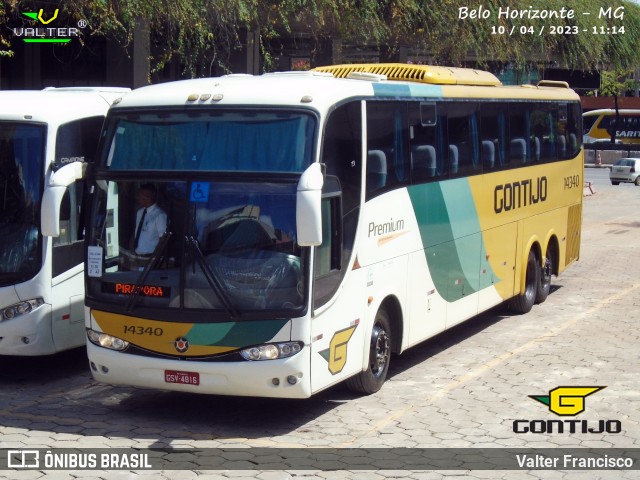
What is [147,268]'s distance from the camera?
9148 millimetres

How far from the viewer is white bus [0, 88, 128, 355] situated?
1055 centimetres

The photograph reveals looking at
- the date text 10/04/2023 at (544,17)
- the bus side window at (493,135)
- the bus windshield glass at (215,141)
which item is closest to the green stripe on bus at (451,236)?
the bus side window at (493,135)

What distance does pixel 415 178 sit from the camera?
11375 millimetres

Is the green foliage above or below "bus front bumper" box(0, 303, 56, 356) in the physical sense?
above

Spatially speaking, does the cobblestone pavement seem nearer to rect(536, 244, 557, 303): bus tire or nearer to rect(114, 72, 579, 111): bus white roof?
rect(536, 244, 557, 303): bus tire

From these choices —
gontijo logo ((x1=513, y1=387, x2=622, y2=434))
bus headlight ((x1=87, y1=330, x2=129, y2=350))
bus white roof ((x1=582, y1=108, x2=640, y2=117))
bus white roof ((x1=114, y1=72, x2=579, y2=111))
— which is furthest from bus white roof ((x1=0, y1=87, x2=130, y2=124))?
bus white roof ((x1=582, y1=108, x2=640, y2=117))

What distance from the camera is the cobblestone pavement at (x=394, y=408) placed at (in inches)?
343

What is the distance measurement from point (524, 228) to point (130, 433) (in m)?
7.88

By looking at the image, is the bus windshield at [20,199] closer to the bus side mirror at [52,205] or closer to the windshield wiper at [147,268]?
the bus side mirror at [52,205]

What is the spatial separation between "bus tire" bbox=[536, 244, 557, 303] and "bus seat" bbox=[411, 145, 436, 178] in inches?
189

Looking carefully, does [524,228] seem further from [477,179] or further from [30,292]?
[30,292]

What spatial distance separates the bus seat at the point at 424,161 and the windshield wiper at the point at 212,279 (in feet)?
10.8

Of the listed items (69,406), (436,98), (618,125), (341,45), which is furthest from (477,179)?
(618,125)

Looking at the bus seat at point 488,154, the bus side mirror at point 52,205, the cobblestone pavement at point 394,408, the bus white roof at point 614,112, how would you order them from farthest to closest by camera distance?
the bus white roof at point 614,112, the bus seat at point 488,154, the bus side mirror at point 52,205, the cobblestone pavement at point 394,408
